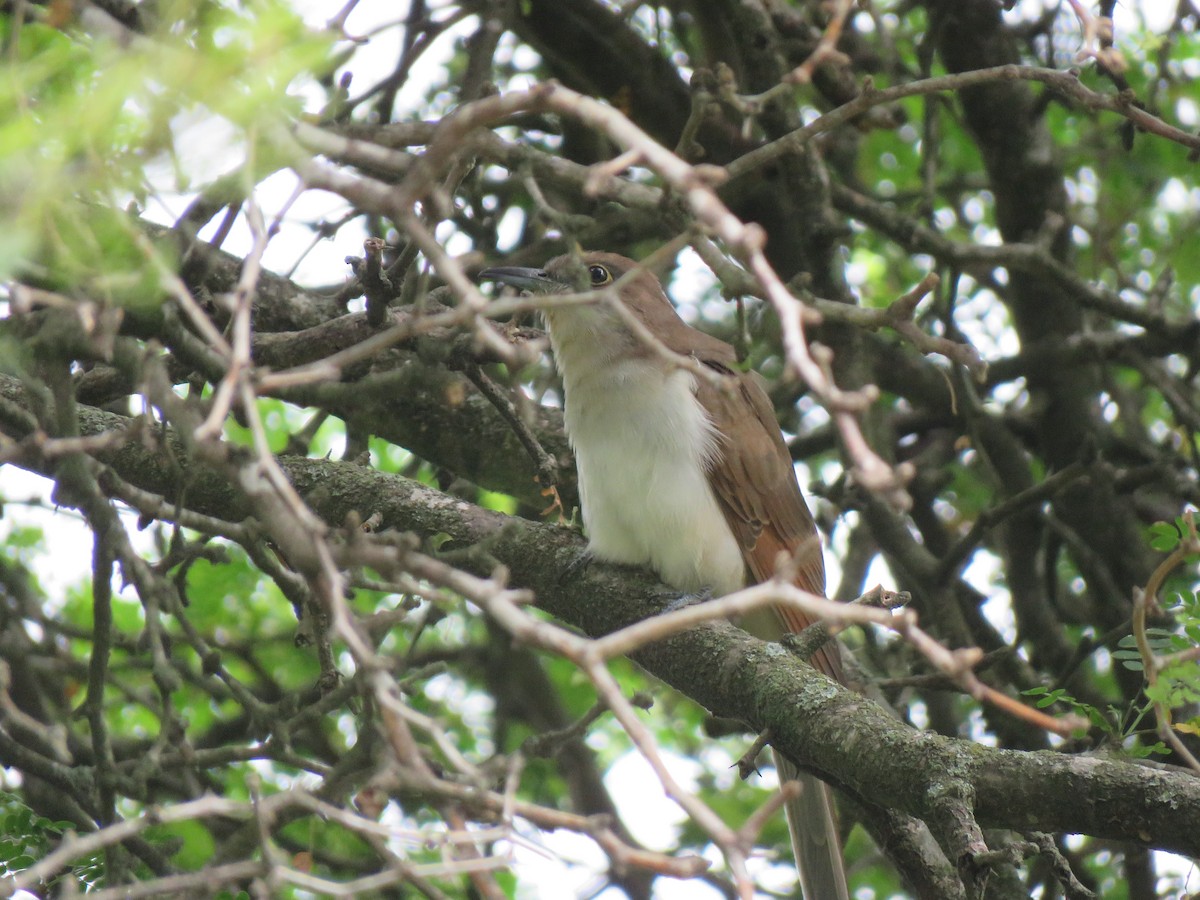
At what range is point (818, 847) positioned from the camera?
16.2 feet

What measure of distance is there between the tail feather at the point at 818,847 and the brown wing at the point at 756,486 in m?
0.74

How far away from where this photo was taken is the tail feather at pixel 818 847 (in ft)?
16.0

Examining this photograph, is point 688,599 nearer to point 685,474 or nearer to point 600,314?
point 685,474

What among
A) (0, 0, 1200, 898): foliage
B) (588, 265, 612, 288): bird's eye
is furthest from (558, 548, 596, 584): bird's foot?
(588, 265, 612, 288): bird's eye

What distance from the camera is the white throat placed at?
16.4 feet

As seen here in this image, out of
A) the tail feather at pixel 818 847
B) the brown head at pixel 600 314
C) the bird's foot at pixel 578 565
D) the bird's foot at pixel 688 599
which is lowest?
the tail feather at pixel 818 847

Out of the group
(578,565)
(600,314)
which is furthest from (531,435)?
(600,314)

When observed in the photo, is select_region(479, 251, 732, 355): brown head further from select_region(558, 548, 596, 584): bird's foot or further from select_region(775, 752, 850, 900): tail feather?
select_region(775, 752, 850, 900): tail feather

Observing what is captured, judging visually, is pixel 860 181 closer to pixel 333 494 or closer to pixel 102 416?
pixel 333 494

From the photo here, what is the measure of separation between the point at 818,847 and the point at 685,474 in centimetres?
156

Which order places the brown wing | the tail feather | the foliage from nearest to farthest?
the foliage < the tail feather < the brown wing

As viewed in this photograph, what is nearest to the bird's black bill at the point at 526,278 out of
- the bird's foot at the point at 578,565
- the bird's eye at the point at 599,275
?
the bird's eye at the point at 599,275

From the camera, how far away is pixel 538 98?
7.17ft

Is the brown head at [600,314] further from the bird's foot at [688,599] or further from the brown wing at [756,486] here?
the bird's foot at [688,599]
